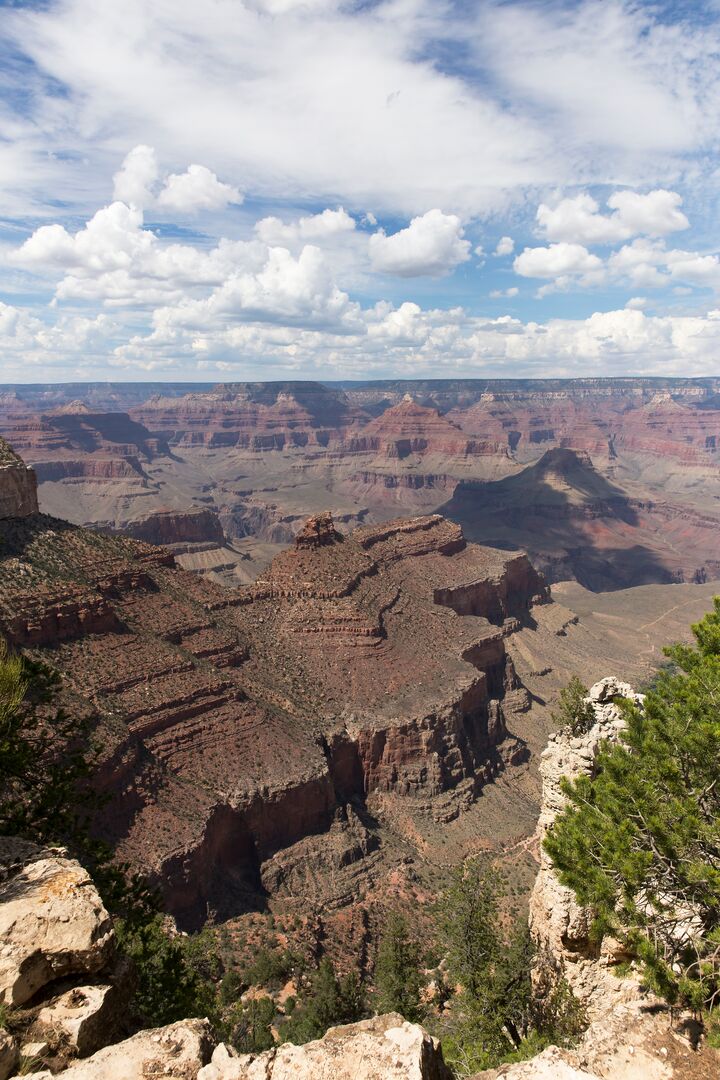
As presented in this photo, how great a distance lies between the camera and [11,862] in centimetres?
1457

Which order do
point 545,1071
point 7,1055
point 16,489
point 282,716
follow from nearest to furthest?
1. point 7,1055
2. point 545,1071
3. point 16,489
4. point 282,716

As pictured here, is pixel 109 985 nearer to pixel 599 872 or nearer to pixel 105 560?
pixel 599 872

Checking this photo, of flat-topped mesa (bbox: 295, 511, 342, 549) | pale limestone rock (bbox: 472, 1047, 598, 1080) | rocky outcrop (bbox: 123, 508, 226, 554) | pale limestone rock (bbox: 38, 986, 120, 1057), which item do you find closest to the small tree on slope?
pale limestone rock (bbox: 472, 1047, 598, 1080)

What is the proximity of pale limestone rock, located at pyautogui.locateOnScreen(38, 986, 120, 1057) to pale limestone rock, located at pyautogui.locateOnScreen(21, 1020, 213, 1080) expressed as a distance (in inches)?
19.0

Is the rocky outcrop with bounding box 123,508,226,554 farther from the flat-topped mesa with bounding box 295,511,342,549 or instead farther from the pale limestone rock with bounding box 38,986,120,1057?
the pale limestone rock with bounding box 38,986,120,1057

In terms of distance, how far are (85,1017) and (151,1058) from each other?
166cm

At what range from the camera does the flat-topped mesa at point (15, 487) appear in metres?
54.5

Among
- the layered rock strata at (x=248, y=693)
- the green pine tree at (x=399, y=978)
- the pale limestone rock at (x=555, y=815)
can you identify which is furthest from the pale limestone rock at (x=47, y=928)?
the layered rock strata at (x=248, y=693)

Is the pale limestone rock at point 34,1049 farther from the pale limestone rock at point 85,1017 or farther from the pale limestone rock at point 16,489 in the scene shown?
the pale limestone rock at point 16,489

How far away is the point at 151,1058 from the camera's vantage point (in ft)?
34.4

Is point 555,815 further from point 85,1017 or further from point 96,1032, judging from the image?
point 85,1017

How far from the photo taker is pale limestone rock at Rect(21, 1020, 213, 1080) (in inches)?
401

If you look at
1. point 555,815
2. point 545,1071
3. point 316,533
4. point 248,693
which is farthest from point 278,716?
point 545,1071

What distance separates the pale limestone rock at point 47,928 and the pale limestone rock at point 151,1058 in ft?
5.89
